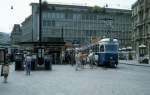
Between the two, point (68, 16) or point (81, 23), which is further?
point (81, 23)

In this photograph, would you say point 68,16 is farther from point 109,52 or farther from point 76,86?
point 76,86

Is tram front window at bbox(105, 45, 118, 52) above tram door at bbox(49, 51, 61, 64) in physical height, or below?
above

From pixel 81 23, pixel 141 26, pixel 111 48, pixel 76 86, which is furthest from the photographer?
pixel 81 23

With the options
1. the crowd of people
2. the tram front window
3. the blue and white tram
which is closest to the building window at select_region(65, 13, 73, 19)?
the crowd of people

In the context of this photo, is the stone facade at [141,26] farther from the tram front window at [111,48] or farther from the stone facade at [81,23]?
the tram front window at [111,48]

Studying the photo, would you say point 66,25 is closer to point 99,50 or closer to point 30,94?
point 99,50

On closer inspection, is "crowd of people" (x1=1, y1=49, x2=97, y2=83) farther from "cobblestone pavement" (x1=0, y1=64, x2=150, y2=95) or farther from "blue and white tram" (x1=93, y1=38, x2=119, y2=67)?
"blue and white tram" (x1=93, y1=38, x2=119, y2=67)

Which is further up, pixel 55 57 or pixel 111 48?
pixel 111 48

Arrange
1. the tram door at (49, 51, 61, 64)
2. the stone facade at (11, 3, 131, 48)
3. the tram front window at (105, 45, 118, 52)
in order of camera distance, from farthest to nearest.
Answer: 1. the stone facade at (11, 3, 131, 48)
2. the tram door at (49, 51, 61, 64)
3. the tram front window at (105, 45, 118, 52)

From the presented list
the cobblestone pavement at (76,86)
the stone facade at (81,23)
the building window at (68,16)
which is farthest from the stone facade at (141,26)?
the cobblestone pavement at (76,86)

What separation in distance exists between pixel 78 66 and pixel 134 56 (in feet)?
188

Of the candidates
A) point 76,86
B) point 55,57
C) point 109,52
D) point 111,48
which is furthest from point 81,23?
point 76,86

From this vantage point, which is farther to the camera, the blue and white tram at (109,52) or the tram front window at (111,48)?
the tram front window at (111,48)

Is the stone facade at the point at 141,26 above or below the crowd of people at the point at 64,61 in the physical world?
above
